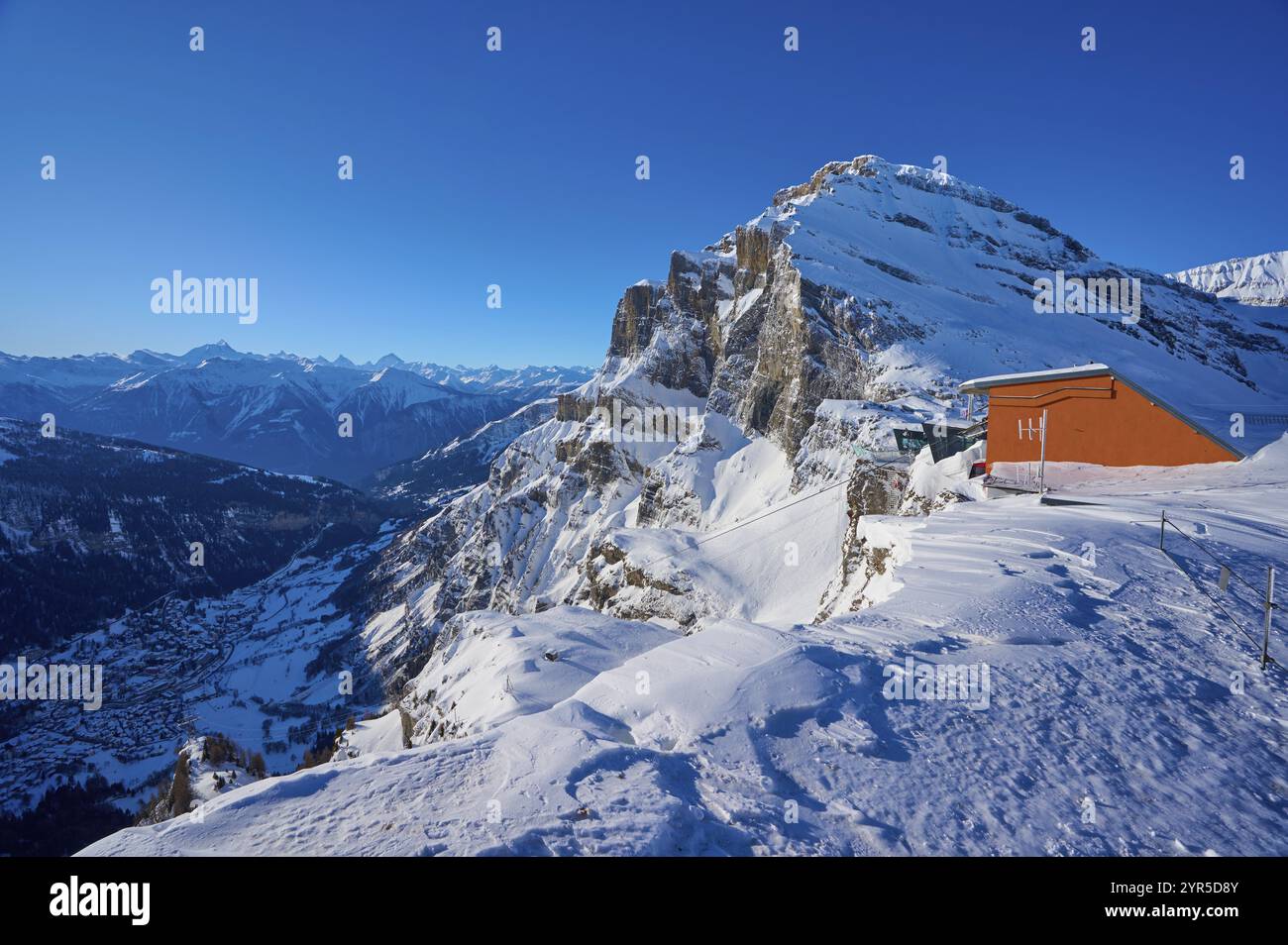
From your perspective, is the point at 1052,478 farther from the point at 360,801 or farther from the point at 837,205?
the point at 837,205

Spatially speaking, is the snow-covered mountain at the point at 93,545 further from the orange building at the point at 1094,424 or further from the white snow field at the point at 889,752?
the orange building at the point at 1094,424

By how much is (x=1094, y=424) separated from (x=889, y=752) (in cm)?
1851

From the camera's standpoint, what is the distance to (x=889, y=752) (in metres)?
5.66

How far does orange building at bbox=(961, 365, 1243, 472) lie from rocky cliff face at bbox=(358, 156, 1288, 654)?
3.56 meters

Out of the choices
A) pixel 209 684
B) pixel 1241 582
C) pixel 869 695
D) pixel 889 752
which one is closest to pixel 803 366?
pixel 1241 582

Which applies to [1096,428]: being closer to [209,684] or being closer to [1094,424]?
[1094,424]

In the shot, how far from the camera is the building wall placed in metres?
17.5

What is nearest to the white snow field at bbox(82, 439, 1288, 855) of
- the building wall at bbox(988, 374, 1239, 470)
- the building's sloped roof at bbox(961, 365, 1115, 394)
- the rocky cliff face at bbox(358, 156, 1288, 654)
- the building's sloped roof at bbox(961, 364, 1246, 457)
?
the building wall at bbox(988, 374, 1239, 470)

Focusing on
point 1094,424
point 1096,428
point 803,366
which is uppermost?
point 803,366

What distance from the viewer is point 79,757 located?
77188 millimetres

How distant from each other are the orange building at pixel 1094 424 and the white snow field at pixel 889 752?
29.5 feet

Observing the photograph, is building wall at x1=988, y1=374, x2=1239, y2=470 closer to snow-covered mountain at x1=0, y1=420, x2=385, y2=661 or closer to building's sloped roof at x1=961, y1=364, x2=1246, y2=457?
building's sloped roof at x1=961, y1=364, x2=1246, y2=457
